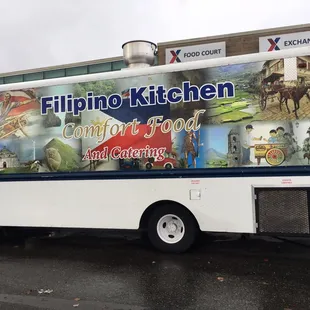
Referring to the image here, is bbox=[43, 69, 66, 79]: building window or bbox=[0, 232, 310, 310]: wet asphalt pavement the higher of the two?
bbox=[43, 69, 66, 79]: building window

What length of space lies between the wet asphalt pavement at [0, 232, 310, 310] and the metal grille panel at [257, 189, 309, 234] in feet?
1.82

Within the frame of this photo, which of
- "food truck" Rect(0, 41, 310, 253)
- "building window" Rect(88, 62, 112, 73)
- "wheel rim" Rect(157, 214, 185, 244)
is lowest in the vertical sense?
"wheel rim" Rect(157, 214, 185, 244)

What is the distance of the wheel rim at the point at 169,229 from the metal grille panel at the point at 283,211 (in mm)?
1344

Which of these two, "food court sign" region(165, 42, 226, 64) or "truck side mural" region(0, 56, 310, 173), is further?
"food court sign" region(165, 42, 226, 64)

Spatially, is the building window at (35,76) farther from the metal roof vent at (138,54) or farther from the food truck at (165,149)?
the metal roof vent at (138,54)

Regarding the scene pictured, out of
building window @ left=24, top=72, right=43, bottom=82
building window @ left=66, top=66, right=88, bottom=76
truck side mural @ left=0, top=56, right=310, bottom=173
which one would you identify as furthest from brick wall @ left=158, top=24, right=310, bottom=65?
truck side mural @ left=0, top=56, right=310, bottom=173

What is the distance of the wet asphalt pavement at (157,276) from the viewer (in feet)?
14.6

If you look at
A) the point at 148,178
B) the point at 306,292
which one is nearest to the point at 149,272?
the point at 148,178

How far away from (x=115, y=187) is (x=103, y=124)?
1119mm

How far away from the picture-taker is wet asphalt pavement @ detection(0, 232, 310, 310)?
445 cm

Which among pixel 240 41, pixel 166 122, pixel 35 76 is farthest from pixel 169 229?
pixel 35 76

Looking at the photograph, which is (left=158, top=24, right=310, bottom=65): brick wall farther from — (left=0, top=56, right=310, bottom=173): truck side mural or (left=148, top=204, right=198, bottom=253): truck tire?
(left=148, top=204, right=198, bottom=253): truck tire

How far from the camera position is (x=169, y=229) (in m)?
6.57

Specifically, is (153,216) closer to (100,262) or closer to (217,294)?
(100,262)
